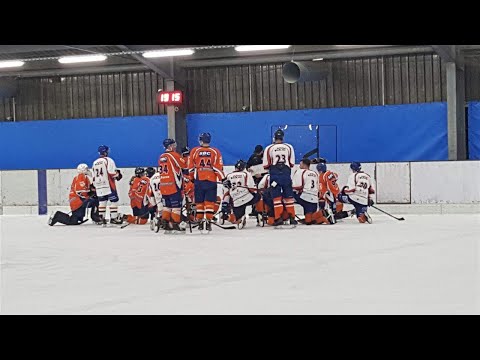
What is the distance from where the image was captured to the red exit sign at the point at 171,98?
19.9m

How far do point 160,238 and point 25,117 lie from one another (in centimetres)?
1252

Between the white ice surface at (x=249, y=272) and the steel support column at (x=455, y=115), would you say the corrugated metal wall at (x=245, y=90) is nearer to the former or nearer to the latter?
the steel support column at (x=455, y=115)

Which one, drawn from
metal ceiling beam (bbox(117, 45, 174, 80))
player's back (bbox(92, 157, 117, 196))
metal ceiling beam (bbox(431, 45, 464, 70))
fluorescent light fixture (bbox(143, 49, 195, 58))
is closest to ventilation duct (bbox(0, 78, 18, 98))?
metal ceiling beam (bbox(117, 45, 174, 80))

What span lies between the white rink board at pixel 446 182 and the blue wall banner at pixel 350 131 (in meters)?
2.68

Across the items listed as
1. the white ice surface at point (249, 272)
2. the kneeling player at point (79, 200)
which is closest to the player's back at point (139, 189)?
the kneeling player at point (79, 200)

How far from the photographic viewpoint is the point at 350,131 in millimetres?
19047

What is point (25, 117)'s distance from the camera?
72.8 ft

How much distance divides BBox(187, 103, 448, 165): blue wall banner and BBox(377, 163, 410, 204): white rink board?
2770 millimetres

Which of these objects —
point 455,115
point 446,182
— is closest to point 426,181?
point 446,182

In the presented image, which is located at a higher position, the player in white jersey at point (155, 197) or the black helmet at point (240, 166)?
the black helmet at point (240, 166)

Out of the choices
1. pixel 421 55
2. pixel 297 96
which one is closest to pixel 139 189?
pixel 297 96

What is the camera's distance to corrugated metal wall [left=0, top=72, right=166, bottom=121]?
21.0 m

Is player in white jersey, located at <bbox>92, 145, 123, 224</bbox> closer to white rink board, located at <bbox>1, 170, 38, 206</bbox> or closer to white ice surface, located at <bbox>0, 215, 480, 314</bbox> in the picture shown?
white ice surface, located at <bbox>0, 215, 480, 314</bbox>
